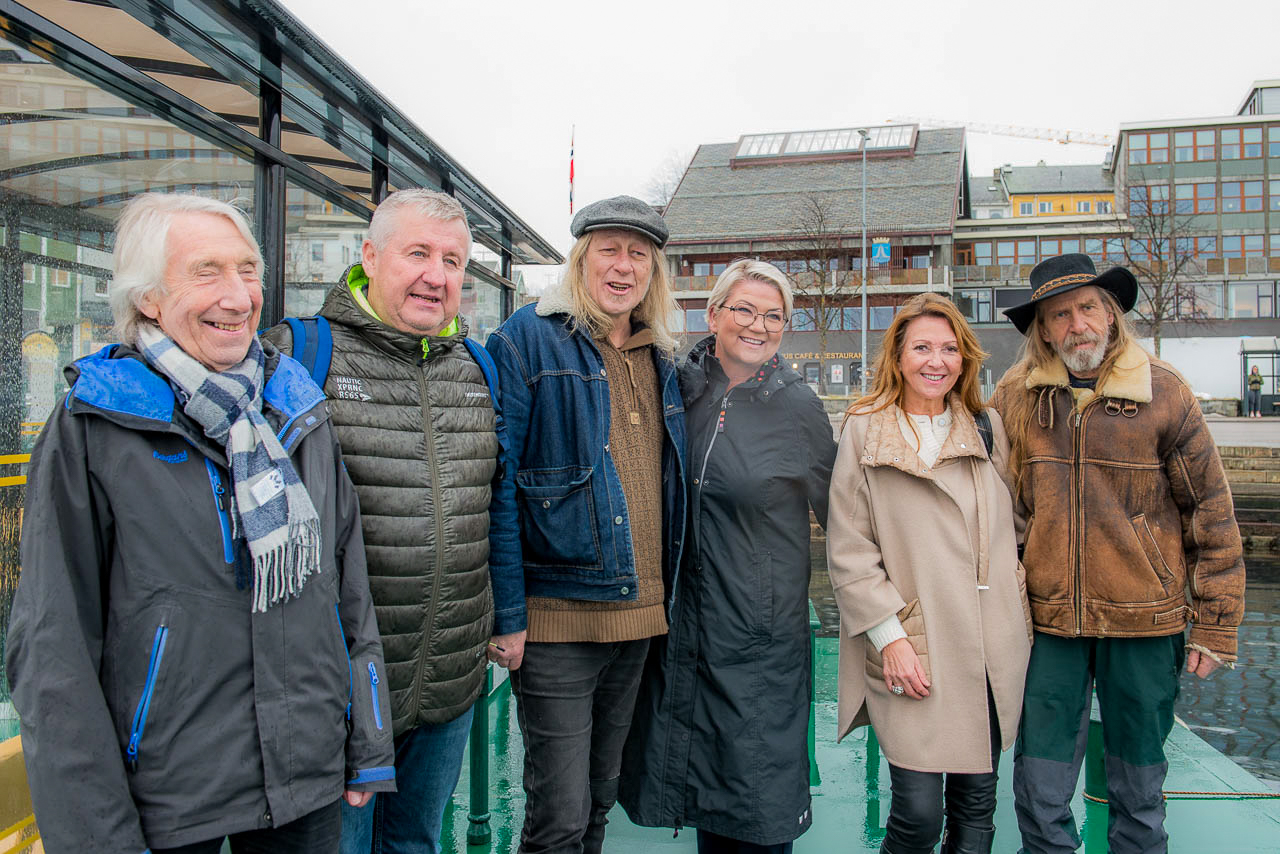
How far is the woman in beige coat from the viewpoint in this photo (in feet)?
8.34

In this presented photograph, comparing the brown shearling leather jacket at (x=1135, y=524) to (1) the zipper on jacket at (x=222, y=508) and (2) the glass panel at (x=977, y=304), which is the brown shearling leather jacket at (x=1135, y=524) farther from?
(2) the glass panel at (x=977, y=304)

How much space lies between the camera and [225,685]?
63.2 inches

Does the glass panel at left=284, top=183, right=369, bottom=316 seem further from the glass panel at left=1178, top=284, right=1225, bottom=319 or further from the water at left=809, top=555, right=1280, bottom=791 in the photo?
the glass panel at left=1178, top=284, right=1225, bottom=319

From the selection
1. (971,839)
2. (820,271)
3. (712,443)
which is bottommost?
(971,839)

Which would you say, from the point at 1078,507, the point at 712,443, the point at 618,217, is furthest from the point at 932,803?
the point at 618,217

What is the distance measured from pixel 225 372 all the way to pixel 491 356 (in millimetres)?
908

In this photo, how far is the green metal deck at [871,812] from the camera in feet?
10.5

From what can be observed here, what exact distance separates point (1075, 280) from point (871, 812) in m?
2.25

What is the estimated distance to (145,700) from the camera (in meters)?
1.52

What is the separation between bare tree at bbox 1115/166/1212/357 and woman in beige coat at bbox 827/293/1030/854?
31781 mm

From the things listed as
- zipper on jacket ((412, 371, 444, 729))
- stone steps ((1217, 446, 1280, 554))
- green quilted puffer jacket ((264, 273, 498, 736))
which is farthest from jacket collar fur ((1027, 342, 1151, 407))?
stone steps ((1217, 446, 1280, 554))

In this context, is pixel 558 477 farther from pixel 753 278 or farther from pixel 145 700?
pixel 145 700

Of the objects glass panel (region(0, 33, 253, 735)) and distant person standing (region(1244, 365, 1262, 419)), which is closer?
glass panel (region(0, 33, 253, 735))

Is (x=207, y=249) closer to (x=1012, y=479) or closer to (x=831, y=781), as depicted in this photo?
(x=1012, y=479)
